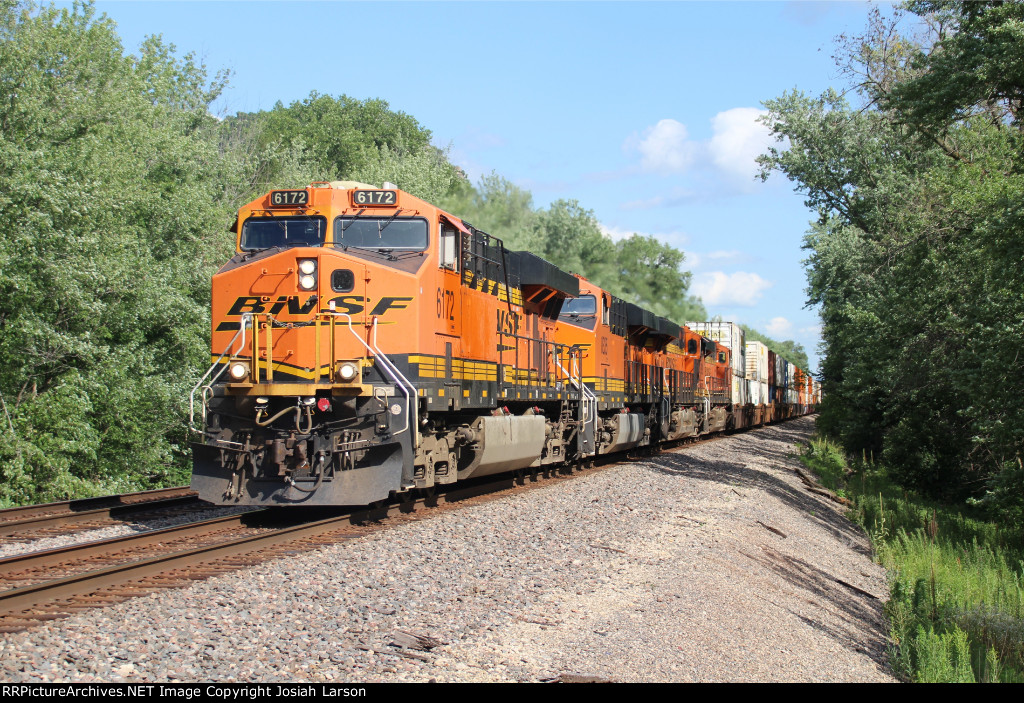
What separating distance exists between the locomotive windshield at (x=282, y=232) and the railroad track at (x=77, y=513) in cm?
329

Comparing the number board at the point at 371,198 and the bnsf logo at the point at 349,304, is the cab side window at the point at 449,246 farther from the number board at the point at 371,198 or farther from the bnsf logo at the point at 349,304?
the bnsf logo at the point at 349,304

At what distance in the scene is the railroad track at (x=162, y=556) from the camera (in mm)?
6633

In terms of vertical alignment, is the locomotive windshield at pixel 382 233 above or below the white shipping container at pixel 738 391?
above

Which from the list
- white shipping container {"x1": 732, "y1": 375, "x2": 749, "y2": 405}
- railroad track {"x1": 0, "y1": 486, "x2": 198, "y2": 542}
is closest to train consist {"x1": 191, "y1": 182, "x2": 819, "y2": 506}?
railroad track {"x1": 0, "y1": 486, "x2": 198, "y2": 542}

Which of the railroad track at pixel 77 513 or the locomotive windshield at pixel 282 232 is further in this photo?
the locomotive windshield at pixel 282 232

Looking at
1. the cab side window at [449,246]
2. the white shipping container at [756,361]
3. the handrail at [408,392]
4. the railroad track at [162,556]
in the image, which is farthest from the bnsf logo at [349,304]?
the white shipping container at [756,361]

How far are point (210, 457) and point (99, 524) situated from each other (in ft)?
5.89

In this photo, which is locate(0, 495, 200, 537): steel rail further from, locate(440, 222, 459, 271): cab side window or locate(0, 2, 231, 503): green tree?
locate(440, 222, 459, 271): cab side window

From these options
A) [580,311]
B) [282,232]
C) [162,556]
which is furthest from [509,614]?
[580,311]

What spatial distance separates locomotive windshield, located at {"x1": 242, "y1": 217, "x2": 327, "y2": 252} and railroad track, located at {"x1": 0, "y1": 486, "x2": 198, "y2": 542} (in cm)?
329

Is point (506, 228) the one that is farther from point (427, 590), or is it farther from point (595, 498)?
point (427, 590)

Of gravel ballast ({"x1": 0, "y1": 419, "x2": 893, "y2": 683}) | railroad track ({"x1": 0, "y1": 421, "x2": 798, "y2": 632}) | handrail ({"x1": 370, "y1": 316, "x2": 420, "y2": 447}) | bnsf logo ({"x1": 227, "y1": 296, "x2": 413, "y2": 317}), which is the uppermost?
bnsf logo ({"x1": 227, "y1": 296, "x2": 413, "y2": 317})

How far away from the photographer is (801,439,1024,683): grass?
8109 millimetres

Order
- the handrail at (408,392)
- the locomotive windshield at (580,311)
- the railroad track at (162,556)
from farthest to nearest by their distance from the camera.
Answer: the locomotive windshield at (580,311), the handrail at (408,392), the railroad track at (162,556)
